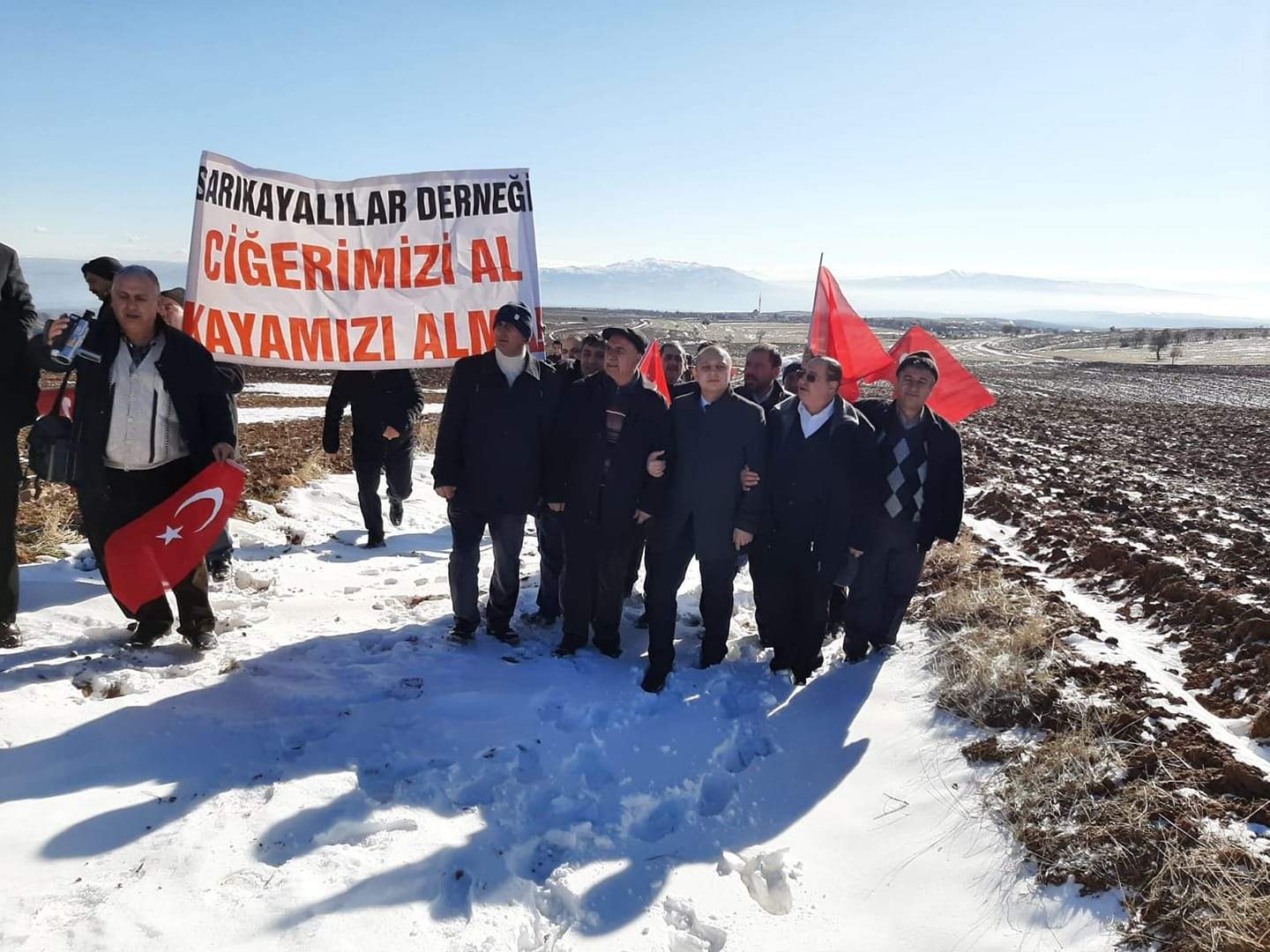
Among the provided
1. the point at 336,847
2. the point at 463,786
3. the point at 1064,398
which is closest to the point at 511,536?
the point at 463,786

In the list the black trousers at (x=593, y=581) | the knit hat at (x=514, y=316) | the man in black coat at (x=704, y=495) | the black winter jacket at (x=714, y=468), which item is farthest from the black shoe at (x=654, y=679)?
the knit hat at (x=514, y=316)

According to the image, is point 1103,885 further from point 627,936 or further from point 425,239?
point 425,239

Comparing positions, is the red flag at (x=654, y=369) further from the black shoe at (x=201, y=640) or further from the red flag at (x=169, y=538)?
the black shoe at (x=201, y=640)

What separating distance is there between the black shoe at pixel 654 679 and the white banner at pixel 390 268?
2.45 metres

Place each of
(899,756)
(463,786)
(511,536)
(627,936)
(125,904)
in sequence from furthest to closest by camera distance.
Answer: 1. (511,536)
2. (899,756)
3. (463,786)
4. (627,936)
5. (125,904)

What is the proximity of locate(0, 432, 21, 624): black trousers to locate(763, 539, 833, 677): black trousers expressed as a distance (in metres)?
4.46

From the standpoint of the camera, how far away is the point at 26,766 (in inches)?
126

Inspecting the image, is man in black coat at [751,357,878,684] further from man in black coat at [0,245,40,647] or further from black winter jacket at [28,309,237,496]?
man in black coat at [0,245,40,647]

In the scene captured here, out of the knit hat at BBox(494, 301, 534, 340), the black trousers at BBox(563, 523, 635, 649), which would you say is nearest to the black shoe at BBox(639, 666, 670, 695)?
the black trousers at BBox(563, 523, 635, 649)

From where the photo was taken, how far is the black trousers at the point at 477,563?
4773mm

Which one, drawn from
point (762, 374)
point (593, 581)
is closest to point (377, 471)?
point (593, 581)

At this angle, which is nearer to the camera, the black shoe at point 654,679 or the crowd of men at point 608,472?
the crowd of men at point 608,472

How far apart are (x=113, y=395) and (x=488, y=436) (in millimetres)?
2025

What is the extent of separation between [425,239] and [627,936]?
4.87 metres
